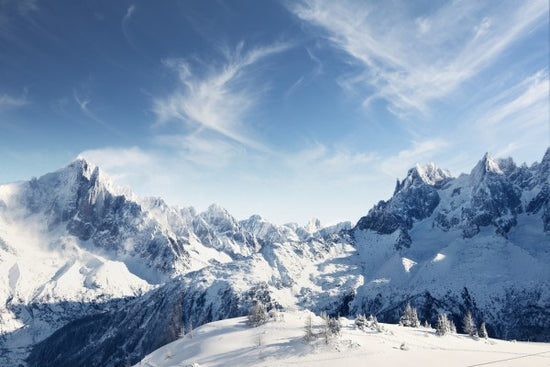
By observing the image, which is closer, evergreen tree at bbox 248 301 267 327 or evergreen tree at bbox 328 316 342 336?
evergreen tree at bbox 328 316 342 336

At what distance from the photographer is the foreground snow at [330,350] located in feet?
321

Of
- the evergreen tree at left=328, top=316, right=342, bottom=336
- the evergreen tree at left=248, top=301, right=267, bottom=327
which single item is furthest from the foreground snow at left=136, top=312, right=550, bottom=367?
the evergreen tree at left=248, top=301, right=267, bottom=327

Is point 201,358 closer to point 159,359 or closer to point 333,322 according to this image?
point 159,359

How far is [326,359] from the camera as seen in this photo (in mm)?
97562

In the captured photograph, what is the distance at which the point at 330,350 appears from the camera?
103188 mm

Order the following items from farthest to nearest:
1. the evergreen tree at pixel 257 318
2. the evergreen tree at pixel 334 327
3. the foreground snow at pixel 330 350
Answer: the evergreen tree at pixel 257 318 → the evergreen tree at pixel 334 327 → the foreground snow at pixel 330 350

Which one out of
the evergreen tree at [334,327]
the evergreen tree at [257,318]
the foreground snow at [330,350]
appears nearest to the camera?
the foreground snow at [330,350]

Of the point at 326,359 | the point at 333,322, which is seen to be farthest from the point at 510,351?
the point at 326,359

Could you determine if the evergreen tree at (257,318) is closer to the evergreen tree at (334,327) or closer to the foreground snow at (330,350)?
the foreground snow at (330,350)

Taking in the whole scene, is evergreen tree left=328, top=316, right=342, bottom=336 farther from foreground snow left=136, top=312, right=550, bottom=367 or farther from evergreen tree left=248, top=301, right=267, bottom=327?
evergreen tree left=248, top=301, right=267, bottom=327

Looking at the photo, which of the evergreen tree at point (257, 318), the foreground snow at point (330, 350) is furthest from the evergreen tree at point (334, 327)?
the evergreen tree at point (257, 318)

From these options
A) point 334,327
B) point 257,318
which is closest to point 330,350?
point 334,327

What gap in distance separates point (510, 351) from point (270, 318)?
69196mm

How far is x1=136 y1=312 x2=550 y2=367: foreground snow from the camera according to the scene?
97.9 meters
